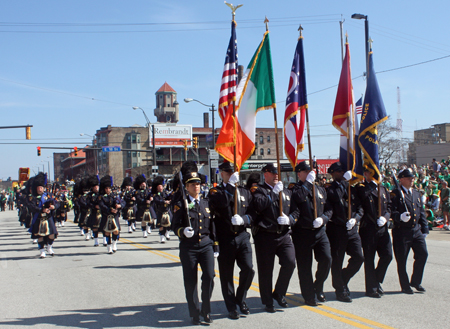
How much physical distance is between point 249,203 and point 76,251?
922 centimetres

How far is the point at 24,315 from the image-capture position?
6703mm

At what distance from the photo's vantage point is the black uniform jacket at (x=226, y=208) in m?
6.28

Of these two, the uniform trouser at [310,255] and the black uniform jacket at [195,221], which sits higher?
the black uniform jacket at [195,221]

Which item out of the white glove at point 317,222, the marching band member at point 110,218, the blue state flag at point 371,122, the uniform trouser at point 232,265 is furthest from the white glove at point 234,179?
the marching band member at point 110,218

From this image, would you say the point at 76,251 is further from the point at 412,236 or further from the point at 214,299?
the point at 412,236

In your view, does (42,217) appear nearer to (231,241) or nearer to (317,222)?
(231,241)

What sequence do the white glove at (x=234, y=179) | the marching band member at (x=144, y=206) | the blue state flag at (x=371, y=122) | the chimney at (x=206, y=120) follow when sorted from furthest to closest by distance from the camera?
the chimney at (x=206, y=120)
the marching band member at (x=144, y=206)
the blue state flag at (x=371, y=122)
the white glove at (x=234, y=179)

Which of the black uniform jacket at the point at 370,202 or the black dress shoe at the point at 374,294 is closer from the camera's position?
the black dress shoe at the point at 374,294

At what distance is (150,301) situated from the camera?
7242 mm

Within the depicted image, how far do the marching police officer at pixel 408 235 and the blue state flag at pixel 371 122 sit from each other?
591 mm

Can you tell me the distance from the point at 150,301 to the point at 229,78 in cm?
371

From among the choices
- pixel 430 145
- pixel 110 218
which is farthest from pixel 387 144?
pixel 110 218

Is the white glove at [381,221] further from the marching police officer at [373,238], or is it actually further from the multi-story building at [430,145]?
the multi-story building at [430,145]

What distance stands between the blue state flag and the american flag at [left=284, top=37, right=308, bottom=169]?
112 cm
